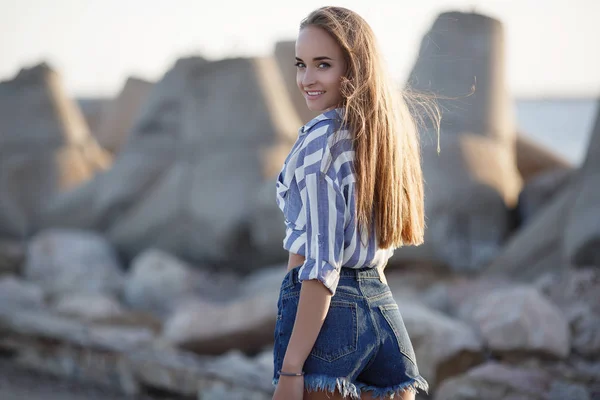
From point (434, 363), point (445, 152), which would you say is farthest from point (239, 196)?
point (434, 363)

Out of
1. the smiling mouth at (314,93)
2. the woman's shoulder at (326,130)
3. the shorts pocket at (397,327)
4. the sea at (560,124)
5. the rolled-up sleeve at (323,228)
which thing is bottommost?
the sea at (560,124)

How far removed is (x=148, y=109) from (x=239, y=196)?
6.90ft

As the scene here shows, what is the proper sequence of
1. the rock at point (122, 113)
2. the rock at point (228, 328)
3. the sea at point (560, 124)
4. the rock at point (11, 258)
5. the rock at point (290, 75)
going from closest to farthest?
the rock at point (228, 328), the rock at point (11, 258), the rock at point (290, 75), the rock at point (122, 113), the sea at point (560, 124)

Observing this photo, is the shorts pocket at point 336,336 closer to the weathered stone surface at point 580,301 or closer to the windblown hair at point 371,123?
the windblown hair at point 371,123

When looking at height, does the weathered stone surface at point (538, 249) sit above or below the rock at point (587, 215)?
below

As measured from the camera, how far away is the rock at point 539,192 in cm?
750

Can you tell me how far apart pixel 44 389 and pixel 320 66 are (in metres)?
3.96

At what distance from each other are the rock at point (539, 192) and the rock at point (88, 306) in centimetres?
392

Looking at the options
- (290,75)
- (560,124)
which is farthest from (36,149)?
(560,124)

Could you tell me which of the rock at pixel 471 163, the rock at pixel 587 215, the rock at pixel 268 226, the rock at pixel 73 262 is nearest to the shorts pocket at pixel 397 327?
the rock at pixel 587 215

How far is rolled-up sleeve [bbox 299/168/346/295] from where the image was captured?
1.59m

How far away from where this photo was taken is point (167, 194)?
8469mm

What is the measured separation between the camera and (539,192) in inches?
298

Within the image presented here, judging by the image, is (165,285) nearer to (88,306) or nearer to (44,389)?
(88,306)
